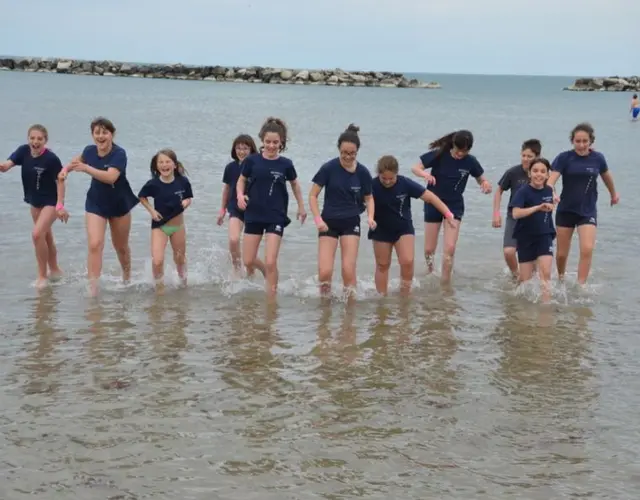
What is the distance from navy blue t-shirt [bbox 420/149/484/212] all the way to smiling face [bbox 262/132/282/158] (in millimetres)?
2040

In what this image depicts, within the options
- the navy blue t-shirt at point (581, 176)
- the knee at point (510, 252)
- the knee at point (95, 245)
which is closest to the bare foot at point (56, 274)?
the knee at point (95, 245)

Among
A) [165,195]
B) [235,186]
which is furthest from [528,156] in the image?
[165,195]

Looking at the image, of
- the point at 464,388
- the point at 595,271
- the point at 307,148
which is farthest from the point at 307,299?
the point at 307,148

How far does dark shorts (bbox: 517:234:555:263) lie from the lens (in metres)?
9.90

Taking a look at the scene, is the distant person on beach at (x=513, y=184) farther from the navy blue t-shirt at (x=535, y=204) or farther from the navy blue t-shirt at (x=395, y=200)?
the navy blue t-shirt at (x=395, y=200)

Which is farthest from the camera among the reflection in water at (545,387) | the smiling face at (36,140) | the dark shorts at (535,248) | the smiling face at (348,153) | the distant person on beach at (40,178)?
the distant person on beach at (40,178)

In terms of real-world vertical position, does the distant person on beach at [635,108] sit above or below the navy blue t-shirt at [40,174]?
above

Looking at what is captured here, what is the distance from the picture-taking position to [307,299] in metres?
10.1

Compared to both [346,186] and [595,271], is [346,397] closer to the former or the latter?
[346,186]

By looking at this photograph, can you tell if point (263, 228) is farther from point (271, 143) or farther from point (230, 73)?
point (230, 73)

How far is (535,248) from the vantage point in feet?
32.7

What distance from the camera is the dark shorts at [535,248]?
9.90 metres

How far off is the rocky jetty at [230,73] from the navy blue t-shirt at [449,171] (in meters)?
126

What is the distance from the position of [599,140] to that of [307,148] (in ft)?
50.0
